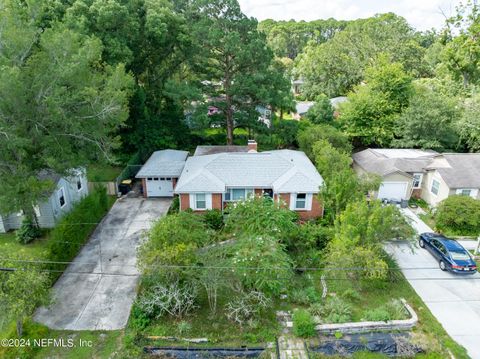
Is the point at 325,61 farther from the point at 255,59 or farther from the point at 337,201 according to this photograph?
the point at 337,201

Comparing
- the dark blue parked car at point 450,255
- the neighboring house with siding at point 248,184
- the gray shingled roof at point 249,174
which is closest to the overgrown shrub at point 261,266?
the neighboring house with siding at point 248,184

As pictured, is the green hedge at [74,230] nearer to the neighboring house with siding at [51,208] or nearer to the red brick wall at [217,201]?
the neighboring house with siding at [51,208]

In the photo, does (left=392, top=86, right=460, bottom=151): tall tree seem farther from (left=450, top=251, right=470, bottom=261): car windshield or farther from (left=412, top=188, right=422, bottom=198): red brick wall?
(left=450, top=251, right=470, bottom=261): car windshield

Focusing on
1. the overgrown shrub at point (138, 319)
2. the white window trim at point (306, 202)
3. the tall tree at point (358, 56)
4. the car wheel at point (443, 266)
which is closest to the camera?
the overgrown shrub at point (138, 319)

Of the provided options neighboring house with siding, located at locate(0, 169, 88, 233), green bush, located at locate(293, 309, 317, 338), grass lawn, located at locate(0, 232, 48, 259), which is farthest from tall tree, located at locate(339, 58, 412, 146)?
grass lawn, located at locate(0, 232, 48, 259)

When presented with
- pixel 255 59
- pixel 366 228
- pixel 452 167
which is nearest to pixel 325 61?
pixel 255 59

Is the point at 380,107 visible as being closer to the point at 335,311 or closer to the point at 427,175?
the point at 427,175
